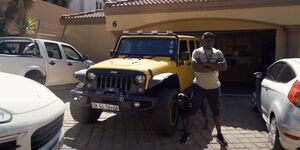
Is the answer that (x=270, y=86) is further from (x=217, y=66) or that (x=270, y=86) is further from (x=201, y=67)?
(x=201, y=67)

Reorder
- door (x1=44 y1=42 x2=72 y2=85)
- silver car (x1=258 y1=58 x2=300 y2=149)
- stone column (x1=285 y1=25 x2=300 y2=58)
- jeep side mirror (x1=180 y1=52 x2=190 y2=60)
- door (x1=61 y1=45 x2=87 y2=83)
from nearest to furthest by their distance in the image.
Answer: silver car (x1=258 y1=58 x2=300 y2=149), jeep side mirror (x1=180 y1=52 x2=190 y2=60), door (x1=44 y1=42 x2=72 y2=85), door (x1=61 y1=45 x2=87 y2=83), stone column (x1=285 y1=25 x2=300 y2=58)

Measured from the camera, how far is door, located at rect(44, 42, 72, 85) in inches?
324

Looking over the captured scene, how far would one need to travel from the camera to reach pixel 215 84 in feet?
15.5

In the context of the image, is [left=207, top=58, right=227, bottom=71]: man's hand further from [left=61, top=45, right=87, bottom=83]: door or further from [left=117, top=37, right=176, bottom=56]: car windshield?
[left=61, top=45, right=87, bottom=83]: door

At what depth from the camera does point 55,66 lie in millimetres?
8359

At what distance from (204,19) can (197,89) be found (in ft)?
20.5

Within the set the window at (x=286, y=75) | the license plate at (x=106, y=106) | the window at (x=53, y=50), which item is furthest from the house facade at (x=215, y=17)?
the license plate at (x=106, y=106)

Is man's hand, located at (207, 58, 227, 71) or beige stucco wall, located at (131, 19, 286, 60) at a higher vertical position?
beige stucco wall, located at (131, 19, 286, 60)

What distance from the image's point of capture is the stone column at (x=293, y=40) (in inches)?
372

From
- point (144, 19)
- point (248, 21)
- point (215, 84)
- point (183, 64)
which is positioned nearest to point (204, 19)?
point (248, 21)

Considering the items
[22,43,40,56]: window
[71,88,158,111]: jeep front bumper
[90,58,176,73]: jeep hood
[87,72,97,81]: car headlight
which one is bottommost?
[71,88,158,111]: jeep front bumper

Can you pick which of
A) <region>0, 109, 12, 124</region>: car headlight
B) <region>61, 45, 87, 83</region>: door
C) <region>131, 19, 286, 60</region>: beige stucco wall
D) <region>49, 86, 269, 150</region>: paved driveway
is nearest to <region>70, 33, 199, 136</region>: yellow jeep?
<region>49, 86, 269, 150</region>: paved driveway

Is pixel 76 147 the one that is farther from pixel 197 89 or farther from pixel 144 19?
pixel 144 19

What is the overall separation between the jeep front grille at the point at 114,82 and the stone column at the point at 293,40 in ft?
22.5
